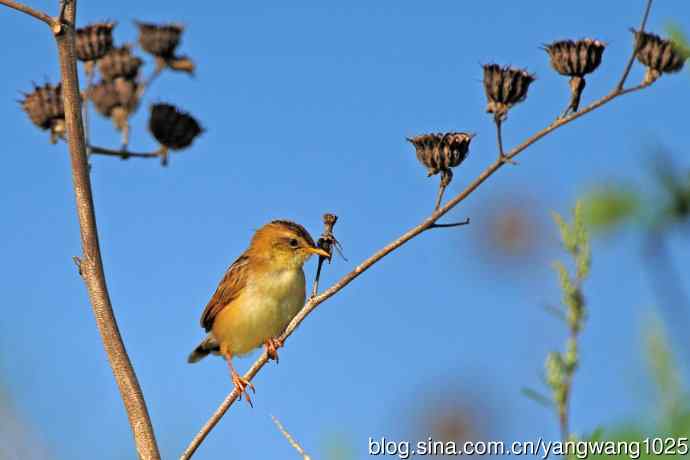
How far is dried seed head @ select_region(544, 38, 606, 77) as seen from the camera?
411cm

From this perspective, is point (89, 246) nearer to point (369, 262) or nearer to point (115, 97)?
point (369, 262)

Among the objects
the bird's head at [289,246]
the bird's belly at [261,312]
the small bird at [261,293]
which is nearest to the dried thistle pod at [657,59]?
the small bird at [261,293]

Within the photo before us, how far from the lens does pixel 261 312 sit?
A: 6.12 meters

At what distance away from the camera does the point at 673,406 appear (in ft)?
4.16

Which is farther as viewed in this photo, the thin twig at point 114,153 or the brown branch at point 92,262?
the thin twig at point 114,153

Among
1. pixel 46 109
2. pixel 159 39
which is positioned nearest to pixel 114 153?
pixel 46 109

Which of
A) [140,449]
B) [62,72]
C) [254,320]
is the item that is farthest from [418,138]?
[254,320]

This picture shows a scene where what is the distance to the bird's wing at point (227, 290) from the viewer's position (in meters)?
6.36

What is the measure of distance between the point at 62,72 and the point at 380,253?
128 cm

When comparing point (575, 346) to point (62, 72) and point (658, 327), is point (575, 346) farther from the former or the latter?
point (62, 72)

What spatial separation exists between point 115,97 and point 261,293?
247 centimetres

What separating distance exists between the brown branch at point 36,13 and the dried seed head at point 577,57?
7.10ft

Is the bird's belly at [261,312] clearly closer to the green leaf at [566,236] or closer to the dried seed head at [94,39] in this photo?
the dried seed head at [94,39]

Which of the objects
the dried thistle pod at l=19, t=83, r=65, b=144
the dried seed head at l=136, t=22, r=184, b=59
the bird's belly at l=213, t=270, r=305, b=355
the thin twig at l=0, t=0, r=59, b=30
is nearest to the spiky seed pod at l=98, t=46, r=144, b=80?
the dried seed head at l=136, t=22, r=184, b=59
